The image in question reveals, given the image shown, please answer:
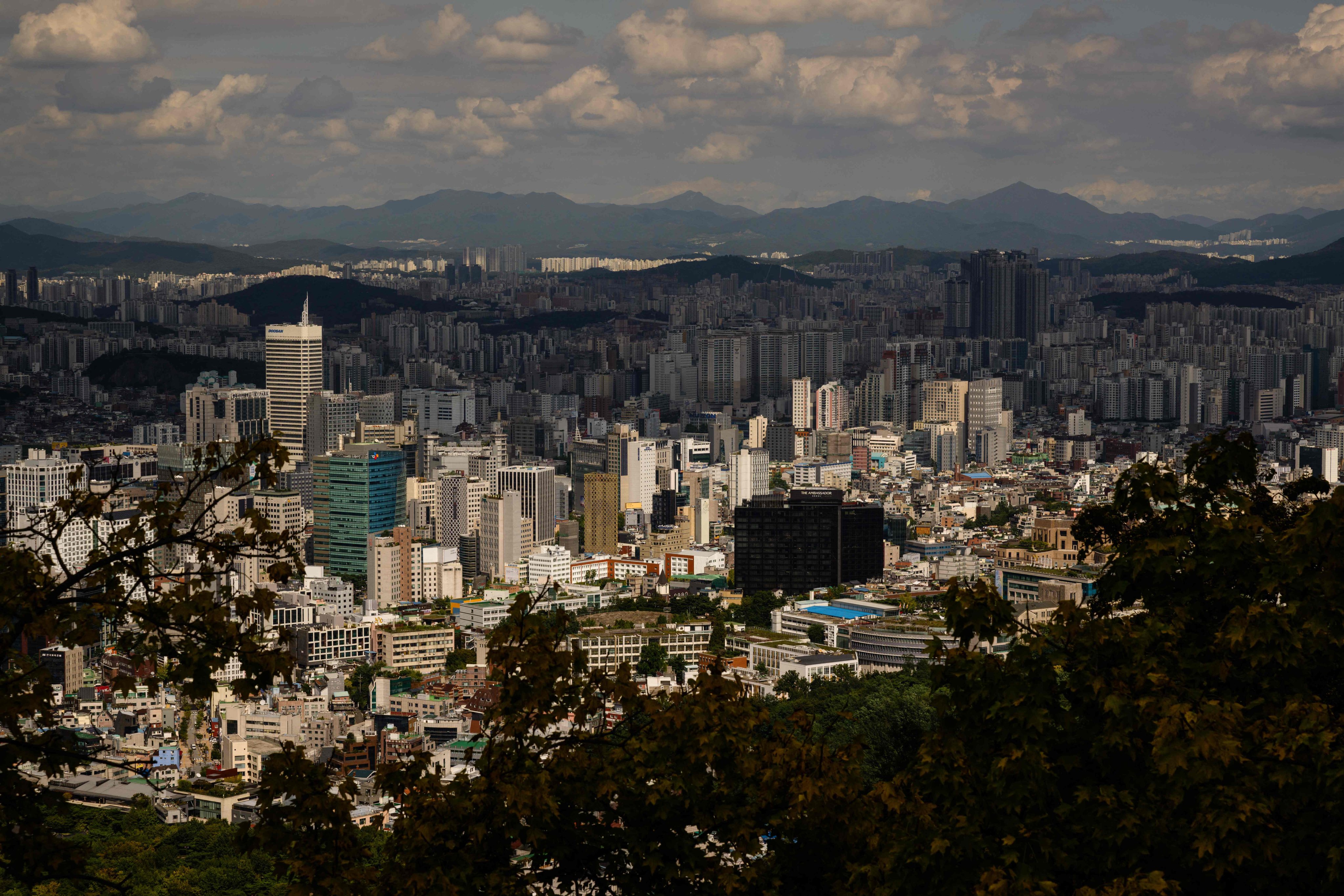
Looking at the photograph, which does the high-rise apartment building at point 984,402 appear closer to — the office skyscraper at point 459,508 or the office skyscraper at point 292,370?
the office skyscraper at point 292,370

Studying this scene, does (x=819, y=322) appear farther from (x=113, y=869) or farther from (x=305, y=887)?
(x=305, y=887)

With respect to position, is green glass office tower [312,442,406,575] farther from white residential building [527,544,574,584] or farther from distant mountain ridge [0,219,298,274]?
distant mountain ridge [0,219,298,274]

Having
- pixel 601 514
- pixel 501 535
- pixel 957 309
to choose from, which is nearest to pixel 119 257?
pixel 957 309

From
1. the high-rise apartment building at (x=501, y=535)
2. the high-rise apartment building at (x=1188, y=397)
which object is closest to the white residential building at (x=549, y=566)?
the high-rise apartment building at (x=501, y=535)

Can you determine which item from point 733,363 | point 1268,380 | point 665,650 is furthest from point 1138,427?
point 665,650

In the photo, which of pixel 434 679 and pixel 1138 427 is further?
pixel 1138 427

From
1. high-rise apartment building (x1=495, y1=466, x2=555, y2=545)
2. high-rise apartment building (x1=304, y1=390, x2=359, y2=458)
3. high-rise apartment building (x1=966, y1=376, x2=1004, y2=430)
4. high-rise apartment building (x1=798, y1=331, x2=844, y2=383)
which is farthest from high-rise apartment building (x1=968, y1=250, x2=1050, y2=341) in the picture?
high-rise apartment building (x1=495, y1=466, x2=555, y2=545)

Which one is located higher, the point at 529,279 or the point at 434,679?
the point at 529,279

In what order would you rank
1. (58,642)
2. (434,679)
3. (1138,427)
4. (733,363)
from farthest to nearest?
(733,363) < (1138,427) < (434,679) < (58,642)
